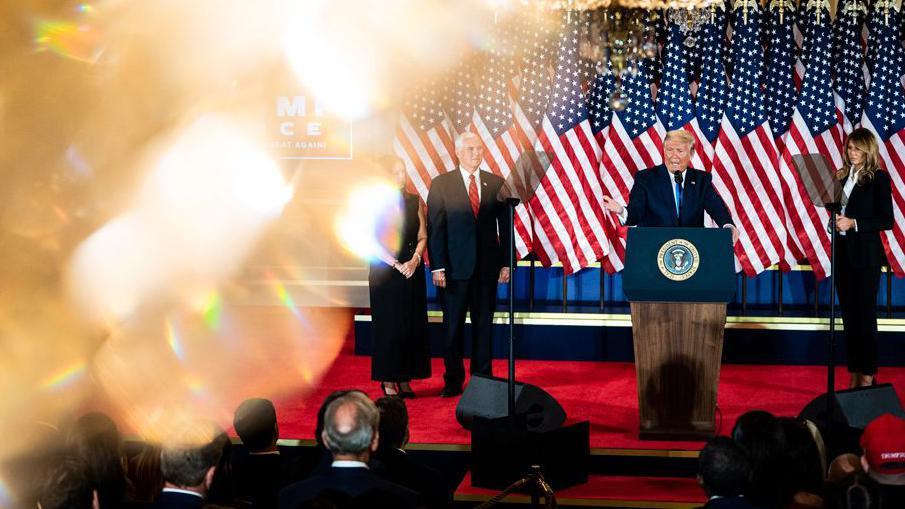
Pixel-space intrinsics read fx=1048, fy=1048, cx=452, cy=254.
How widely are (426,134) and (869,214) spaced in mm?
3889

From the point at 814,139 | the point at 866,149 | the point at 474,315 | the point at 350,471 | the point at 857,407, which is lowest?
the point at 857,407

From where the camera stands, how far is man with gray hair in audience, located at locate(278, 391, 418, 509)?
330 cm

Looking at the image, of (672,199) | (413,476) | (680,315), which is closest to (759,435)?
(413,476)

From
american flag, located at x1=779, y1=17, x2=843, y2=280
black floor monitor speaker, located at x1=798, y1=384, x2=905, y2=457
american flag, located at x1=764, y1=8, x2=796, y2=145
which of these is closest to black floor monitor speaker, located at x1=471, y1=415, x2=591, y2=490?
black floor monitor speaker, located at x1=798, y1=384, x2=905, y2=457

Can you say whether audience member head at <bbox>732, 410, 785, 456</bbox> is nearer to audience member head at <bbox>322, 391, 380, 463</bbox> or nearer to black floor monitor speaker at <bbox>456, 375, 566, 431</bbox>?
audience member head at <bbox>322, 391, 380, 463</bbox>

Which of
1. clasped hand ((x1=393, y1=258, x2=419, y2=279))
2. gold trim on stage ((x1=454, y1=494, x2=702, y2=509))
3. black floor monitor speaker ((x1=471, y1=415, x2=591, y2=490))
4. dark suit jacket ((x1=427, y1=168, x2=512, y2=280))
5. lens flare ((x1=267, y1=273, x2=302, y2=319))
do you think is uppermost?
dark suit jacket ((x1=427, y1=168, x2=512, y2=280))

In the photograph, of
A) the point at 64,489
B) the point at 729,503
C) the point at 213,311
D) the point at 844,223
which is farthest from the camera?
the point at 213,311

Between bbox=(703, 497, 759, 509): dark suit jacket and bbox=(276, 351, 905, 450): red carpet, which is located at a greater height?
bbox=(703, 497, 759, 509): dark suit jacket

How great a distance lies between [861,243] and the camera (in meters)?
6.70

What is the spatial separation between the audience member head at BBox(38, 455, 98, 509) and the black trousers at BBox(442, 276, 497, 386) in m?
4.09

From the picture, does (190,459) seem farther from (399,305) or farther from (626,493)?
(399,305)

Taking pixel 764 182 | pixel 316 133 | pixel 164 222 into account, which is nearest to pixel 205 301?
pixel 164 222

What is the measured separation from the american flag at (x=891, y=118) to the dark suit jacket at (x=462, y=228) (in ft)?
11.7

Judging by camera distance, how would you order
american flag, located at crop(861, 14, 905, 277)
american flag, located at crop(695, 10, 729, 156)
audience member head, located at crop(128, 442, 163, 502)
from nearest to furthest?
audience member head, located at crop(128, 442, 163, 502) → american flag, located at crop(861, 14, 905, 277) → american flag, located at crop(695, 10, 729, 156)
